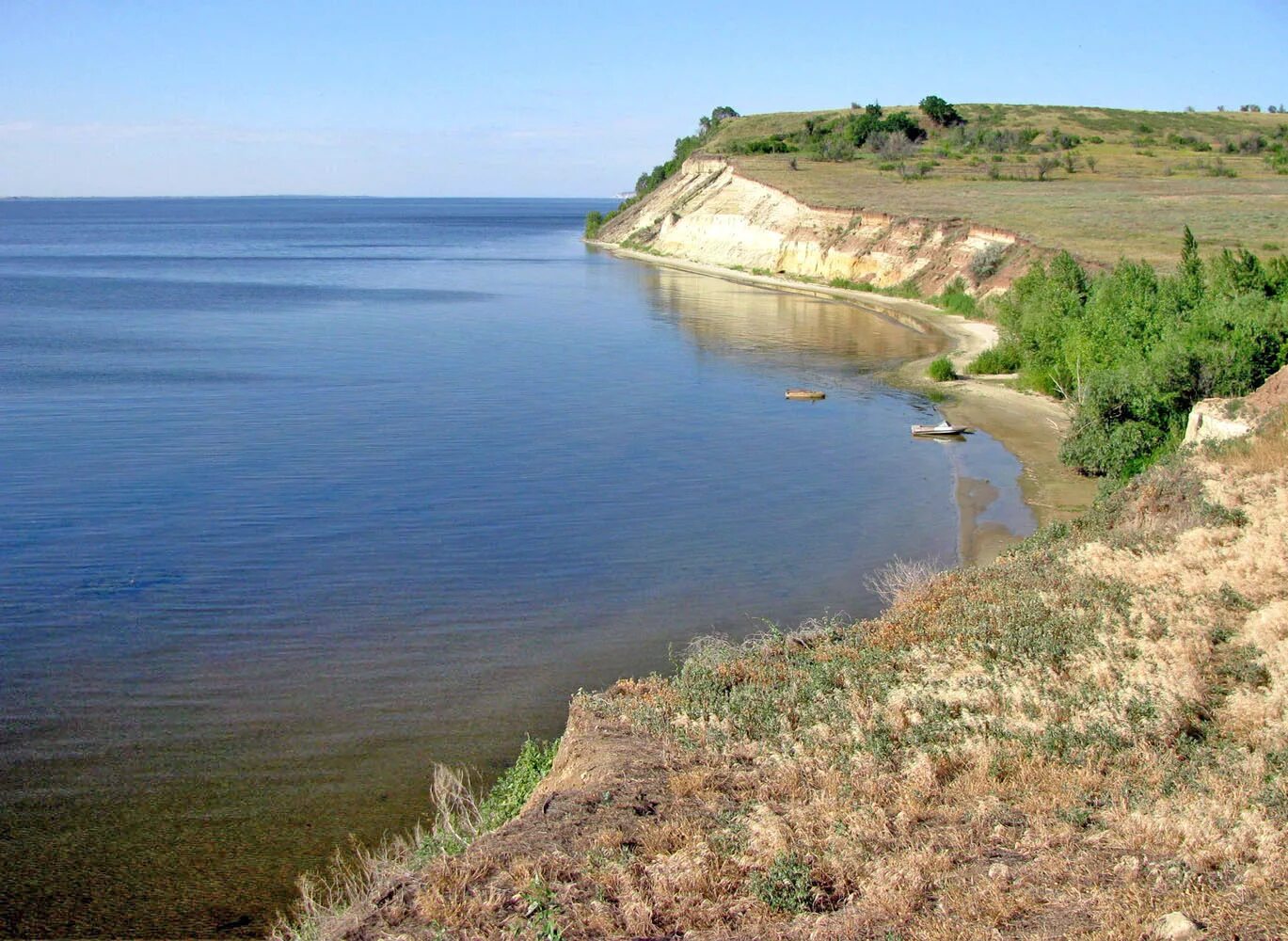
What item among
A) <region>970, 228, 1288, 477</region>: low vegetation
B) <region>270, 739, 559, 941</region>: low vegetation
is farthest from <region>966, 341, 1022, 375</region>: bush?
<region>270, 739, 559, 941</region>: low vegetation

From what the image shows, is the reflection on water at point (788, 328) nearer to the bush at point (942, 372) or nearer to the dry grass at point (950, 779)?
the bush at point (942, 372)

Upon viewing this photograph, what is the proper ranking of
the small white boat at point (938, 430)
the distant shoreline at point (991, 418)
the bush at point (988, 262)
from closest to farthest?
the distant shoreline at point (991, 418) < the small white boat at point (938, 430) < the bush at point (988, 262)

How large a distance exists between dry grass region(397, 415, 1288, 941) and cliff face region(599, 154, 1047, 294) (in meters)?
36.5

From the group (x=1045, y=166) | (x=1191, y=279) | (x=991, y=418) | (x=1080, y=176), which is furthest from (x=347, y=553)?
(x=1080, y=176)

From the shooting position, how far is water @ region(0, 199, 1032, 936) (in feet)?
36.8

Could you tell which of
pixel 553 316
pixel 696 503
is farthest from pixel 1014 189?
pixel 696 503

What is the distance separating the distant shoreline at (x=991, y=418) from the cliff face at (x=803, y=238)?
247 centimetres

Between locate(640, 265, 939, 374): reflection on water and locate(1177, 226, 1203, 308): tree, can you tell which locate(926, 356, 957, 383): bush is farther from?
locate(1177, 226, 1203, 308): tree

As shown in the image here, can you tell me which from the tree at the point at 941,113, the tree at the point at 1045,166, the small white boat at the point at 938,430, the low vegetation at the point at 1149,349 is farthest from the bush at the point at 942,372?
the tree at the point at 941,113

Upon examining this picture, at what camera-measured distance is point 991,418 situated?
29.5 meters

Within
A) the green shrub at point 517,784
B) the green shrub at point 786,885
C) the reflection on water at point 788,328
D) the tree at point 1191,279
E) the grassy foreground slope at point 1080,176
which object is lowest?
the green shrub at point 517,784

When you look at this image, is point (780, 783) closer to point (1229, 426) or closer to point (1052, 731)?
point (1052, 731)

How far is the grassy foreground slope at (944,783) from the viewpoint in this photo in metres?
6.92

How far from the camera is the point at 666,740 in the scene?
9.85m
